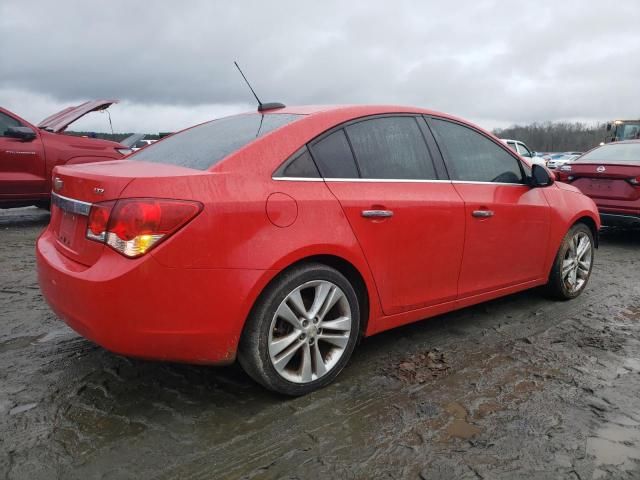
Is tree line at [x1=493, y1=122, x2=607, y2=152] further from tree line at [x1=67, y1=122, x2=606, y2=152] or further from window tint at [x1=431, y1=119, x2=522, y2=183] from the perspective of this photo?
window tint at [x1=431, y1=119, x2=522, y2=183]

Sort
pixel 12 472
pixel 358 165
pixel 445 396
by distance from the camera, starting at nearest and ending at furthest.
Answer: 1. pixel 12 472
2. pixel 445 396
3. pixel 358 165

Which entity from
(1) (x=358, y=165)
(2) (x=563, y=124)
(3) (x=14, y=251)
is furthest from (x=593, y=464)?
(2) (x=563, y=124)

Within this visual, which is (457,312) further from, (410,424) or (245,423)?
(245,423)

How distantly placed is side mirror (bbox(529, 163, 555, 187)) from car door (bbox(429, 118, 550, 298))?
7 centimetres

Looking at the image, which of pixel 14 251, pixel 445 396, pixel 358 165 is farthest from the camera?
pixel 14 251

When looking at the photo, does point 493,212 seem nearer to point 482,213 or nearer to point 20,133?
point 482,213

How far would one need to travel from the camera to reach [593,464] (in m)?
2.27

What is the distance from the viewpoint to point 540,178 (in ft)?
13.3

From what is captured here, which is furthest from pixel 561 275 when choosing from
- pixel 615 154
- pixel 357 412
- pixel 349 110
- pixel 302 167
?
pixel 615 154

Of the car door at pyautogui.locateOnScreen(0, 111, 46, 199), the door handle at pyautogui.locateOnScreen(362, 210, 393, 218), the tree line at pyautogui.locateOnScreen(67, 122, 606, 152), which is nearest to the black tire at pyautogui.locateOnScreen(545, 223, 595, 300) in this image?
the door handle at pyautogui.locateOnScreen(362, 210, 393, 218)

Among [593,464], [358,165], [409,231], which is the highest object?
[358,165]

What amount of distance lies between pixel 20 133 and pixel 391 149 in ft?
20.9

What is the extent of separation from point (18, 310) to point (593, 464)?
3.89 m

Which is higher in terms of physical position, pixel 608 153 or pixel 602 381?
pixel 608 153
